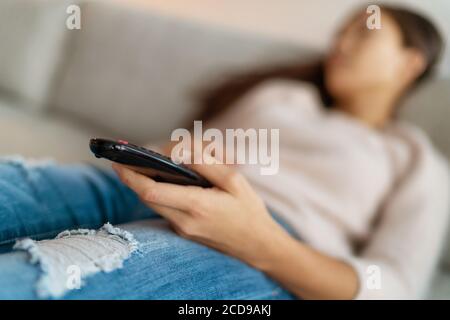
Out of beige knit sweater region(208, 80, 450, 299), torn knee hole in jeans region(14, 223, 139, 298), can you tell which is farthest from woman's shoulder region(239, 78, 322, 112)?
torn knee hole in jeans region(14, 223, 139, 298)

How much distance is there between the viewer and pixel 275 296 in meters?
0.64

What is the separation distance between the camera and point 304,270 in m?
0.64

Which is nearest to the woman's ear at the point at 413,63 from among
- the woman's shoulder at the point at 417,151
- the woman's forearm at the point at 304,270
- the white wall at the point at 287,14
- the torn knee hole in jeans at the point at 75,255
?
the woman's shoulder at the point at 417,151

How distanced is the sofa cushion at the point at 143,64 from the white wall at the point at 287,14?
114 millimetres

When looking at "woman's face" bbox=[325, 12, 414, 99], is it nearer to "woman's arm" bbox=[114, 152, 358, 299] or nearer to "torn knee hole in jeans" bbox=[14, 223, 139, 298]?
"woman's arm" bbox=[114, 152, 358, 299]

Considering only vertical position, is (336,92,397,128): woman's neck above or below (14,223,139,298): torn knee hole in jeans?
above

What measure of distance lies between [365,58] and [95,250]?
26.7 inches

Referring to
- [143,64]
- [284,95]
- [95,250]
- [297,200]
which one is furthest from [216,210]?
[143,64]

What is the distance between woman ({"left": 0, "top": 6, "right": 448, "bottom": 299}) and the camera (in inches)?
21.4

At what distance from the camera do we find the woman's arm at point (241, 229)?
0.54 meters

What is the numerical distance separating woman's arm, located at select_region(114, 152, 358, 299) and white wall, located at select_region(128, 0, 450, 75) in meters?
0.80

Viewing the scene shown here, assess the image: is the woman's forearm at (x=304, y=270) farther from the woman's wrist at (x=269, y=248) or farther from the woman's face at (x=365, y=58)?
the woman's face at (x=365, y=58)

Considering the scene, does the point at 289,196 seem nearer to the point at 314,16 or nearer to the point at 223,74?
the point at 223,74
